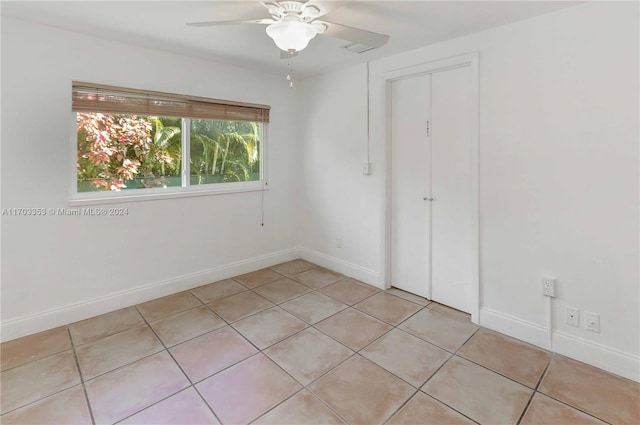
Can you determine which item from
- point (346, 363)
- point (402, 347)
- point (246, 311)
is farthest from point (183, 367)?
point (402, 347)

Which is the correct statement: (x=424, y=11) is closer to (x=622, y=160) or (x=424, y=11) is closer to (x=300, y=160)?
(x=622, y=160)

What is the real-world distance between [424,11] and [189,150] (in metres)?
2.44

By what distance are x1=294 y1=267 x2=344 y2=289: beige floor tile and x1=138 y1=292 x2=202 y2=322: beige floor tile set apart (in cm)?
112

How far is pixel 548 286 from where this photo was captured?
2.24 metres

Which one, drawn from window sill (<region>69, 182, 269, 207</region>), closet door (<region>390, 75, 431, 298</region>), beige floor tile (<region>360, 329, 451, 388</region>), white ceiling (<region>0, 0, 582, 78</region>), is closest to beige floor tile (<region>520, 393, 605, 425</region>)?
beige floor tile (<region>360, 329, 451, 388</region>)

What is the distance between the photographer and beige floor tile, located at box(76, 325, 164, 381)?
6.87 feet

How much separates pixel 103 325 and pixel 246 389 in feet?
4.98

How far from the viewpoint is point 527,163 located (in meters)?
2.29

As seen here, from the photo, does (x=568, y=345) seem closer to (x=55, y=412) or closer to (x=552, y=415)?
(x=552, y=415)

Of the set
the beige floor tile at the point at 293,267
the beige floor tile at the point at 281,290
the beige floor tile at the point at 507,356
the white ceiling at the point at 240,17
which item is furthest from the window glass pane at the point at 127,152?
the beige floor tile at the point at 507,356

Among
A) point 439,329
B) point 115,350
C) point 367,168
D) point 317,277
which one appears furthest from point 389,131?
point 115,350

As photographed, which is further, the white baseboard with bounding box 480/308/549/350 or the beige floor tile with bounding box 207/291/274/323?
the beige floor tile with bounding box 207/291/274/323

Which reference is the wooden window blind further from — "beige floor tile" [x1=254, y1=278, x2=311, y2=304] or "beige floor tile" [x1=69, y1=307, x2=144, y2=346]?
"beige floor tile" [x1=254, y1=278, x2=311, y2=304]

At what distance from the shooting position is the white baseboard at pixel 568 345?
77.7 inches
